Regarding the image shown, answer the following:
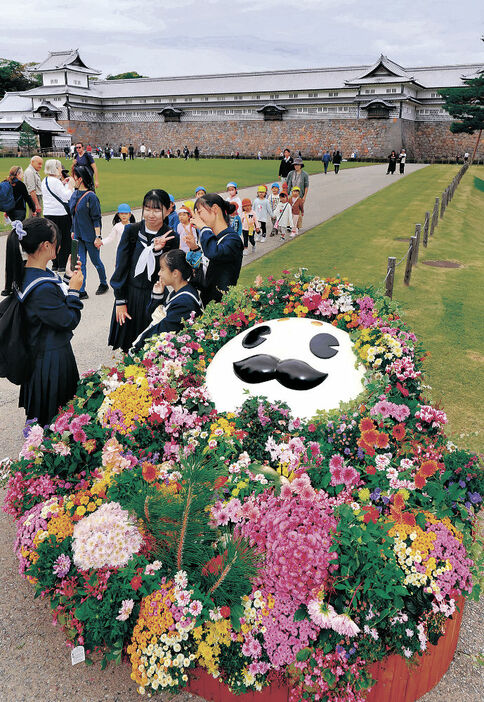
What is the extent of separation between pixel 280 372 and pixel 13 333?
1903mm

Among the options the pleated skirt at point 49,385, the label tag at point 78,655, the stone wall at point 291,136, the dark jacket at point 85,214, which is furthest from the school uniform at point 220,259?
the stone wall at point 291,136

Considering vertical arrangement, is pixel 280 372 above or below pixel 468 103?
below

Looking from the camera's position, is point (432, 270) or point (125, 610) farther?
point (432, 270)

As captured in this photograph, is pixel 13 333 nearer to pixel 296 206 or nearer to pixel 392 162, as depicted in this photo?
pixel 296 206

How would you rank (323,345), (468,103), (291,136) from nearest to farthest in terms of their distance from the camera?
(323,345) → (468,103) → (291,136)

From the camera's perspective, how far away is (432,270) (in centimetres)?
1240

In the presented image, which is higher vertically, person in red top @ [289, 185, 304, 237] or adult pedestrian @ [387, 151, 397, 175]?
adult pedestrian @ [387, 151, 397, 175]

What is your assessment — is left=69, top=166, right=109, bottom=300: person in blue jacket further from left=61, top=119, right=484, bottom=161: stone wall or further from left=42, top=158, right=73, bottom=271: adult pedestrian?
left=61, top=119, right=484, bottom=161: stone wall

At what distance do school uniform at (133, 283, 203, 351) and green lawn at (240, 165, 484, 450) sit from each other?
8.21ft

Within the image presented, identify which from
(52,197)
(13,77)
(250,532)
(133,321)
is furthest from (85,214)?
(13,77)

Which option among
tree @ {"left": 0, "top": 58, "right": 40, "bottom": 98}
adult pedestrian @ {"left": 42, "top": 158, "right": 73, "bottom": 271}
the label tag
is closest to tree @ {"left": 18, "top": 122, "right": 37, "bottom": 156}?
tree @ {"left": 0, "top": 58, "right": 40, "bottom": 98}

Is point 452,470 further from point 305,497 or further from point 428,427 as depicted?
point 305,497

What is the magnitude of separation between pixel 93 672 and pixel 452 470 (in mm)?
2423

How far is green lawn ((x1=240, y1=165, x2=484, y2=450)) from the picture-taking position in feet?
21.4
